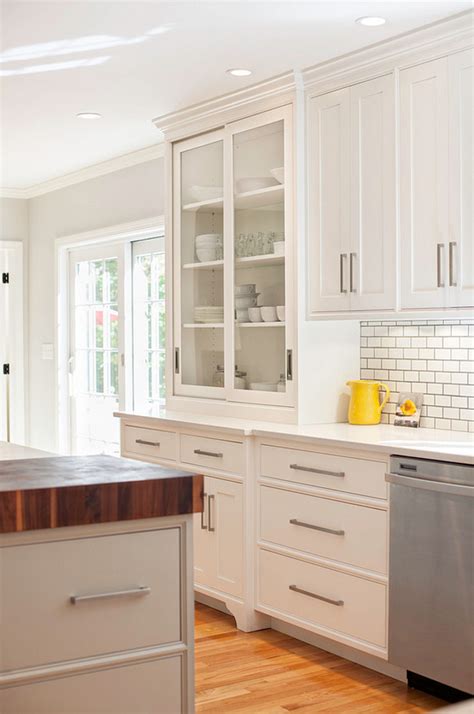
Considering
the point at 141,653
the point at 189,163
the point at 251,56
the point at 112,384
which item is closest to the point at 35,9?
the point at 251,56

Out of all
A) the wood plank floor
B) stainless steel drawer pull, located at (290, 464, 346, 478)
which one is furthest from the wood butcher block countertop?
stainless steel drawer pull, located at (290, 464, 346, 478)

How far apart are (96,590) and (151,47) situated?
2.64 meters

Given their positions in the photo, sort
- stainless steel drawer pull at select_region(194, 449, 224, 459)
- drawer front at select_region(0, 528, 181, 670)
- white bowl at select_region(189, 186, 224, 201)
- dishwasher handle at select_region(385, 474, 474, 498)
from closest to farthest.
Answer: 1. drawer front at select_region(0, 528, 181, 670)
2. dishwasher handle at select_region(385, 474, 474, 498)
3. stainless steel drawer pull at select_region(194, 449, 224, 459)
4. white bowl at select_region(189, 186, 224, 201)

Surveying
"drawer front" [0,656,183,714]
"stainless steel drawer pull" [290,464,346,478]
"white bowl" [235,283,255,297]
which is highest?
"white bowl" [235,283,255,297]

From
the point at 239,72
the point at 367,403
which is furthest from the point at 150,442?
the point at 239,72

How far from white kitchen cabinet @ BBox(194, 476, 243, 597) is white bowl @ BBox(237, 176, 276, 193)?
1.37 metres

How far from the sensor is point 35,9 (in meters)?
3.17

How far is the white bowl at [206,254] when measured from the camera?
4432mm

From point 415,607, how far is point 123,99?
2767 millimetres

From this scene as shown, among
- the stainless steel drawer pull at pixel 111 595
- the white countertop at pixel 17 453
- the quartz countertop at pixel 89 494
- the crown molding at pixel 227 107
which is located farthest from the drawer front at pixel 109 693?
the crown molding at pixel 227 107

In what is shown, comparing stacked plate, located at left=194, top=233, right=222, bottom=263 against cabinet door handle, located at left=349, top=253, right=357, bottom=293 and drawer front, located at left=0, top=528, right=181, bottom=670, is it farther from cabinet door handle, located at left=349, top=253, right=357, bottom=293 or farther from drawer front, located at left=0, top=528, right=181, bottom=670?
drawer front, located at left=0, top=528, right=181, bottom=670

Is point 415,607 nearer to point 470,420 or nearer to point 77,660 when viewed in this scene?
point 470,420

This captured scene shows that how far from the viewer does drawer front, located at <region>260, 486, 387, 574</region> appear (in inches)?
125

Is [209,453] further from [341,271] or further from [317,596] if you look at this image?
[341,271]
